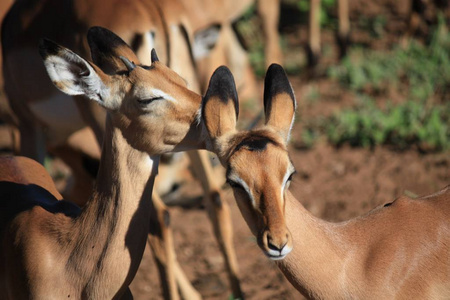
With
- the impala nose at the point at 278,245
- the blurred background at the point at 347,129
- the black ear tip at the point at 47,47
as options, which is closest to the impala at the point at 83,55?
the blurred background at the point at 347,129

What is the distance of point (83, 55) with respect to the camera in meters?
5.45

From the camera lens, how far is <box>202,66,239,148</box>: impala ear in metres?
3.72

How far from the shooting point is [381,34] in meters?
10.0

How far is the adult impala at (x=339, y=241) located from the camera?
3713mm

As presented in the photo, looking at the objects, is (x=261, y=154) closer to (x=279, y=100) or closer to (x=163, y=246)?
(x=279, y=100)

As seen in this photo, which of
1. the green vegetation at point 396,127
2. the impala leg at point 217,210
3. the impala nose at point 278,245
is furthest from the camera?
the green vegetation at point 396,127

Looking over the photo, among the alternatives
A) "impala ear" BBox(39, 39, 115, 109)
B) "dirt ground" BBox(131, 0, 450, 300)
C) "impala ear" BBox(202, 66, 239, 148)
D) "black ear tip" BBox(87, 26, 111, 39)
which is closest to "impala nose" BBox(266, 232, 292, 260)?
"impala ear" BBox(202, 66, 239, 148)

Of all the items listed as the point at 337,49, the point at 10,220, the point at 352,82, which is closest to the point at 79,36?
the point at 10,220

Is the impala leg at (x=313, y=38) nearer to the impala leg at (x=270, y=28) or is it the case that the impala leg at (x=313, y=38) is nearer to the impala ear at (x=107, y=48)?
the impala leg at (x=270, y=28)

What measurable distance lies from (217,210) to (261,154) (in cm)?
215

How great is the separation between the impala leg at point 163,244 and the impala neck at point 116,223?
144cm

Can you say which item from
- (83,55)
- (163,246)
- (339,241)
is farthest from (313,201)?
(339,241)

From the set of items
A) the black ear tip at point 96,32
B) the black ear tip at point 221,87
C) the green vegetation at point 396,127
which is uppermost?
the black ear tip at point 96,32

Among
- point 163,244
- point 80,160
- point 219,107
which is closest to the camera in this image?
point 219,107
